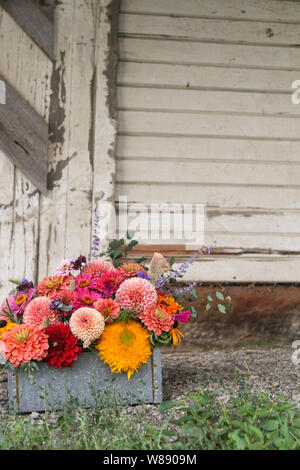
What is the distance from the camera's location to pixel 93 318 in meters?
2.01

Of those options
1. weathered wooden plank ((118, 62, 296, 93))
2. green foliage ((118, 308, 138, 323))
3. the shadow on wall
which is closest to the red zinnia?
green foliage ((118, 308, 138, 323))

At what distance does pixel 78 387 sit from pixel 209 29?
2521 millimetres

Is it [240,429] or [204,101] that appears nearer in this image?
[240,429]

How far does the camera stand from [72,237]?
310 cm

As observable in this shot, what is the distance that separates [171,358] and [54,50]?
2.17 meters

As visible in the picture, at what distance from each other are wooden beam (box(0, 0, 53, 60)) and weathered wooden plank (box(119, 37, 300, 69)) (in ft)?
1.58

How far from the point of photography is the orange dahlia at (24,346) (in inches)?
77.2

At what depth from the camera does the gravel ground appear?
227 centimetres

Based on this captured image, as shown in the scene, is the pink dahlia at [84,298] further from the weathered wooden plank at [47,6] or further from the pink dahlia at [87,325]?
the weathered wooden plank at [47,6]

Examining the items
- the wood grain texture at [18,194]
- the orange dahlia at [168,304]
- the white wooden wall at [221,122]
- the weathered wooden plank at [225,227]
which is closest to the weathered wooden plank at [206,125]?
the white wooden wall at [221,122]

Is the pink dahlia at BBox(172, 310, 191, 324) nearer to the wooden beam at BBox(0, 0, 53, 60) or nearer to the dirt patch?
the dirt patch

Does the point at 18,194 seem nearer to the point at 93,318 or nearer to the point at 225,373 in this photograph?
the point at 93,318

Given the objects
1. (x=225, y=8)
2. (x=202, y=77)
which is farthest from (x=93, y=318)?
(x=225, y=8)

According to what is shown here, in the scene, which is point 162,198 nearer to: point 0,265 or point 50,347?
point 0,265
